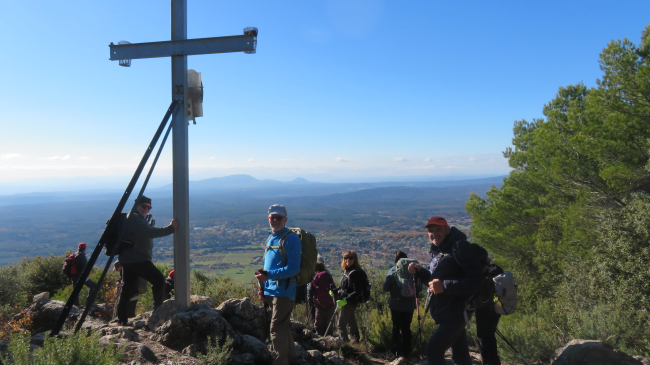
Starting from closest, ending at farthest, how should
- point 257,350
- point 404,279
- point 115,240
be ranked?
point 257,350, point 115,240, point 404,279

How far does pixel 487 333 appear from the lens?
13.6 ft

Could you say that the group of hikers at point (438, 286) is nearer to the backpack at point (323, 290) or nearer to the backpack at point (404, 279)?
the backpack at point (404, 279)

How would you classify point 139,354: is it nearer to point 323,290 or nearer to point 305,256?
point 305,256

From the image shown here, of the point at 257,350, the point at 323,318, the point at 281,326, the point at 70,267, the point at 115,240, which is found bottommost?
the point at 323,318

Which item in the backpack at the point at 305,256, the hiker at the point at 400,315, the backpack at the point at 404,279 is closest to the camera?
the backpack at the point at 305,256

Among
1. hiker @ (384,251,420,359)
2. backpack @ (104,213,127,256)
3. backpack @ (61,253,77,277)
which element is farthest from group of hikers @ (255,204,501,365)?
backpack @ (61,253,77,277)

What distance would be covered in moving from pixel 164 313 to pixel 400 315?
325 centimetres

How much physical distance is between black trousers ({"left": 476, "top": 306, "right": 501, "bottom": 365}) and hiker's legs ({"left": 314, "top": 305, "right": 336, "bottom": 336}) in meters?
2.53

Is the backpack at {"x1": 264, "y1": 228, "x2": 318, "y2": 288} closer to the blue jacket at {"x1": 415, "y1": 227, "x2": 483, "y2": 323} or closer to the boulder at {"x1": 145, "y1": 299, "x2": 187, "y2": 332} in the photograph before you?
the blue jacket at {"x1": 415, "y1": 227, "x2": 483, "y2": 323}

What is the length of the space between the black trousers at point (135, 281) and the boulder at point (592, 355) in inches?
203

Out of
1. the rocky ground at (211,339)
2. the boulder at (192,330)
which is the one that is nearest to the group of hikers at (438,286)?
the rocky ground at (211,339)

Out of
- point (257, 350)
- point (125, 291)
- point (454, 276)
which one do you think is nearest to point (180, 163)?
point (125, 291)

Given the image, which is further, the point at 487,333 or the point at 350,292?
the point at 350,292

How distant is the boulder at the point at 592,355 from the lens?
157 inches
